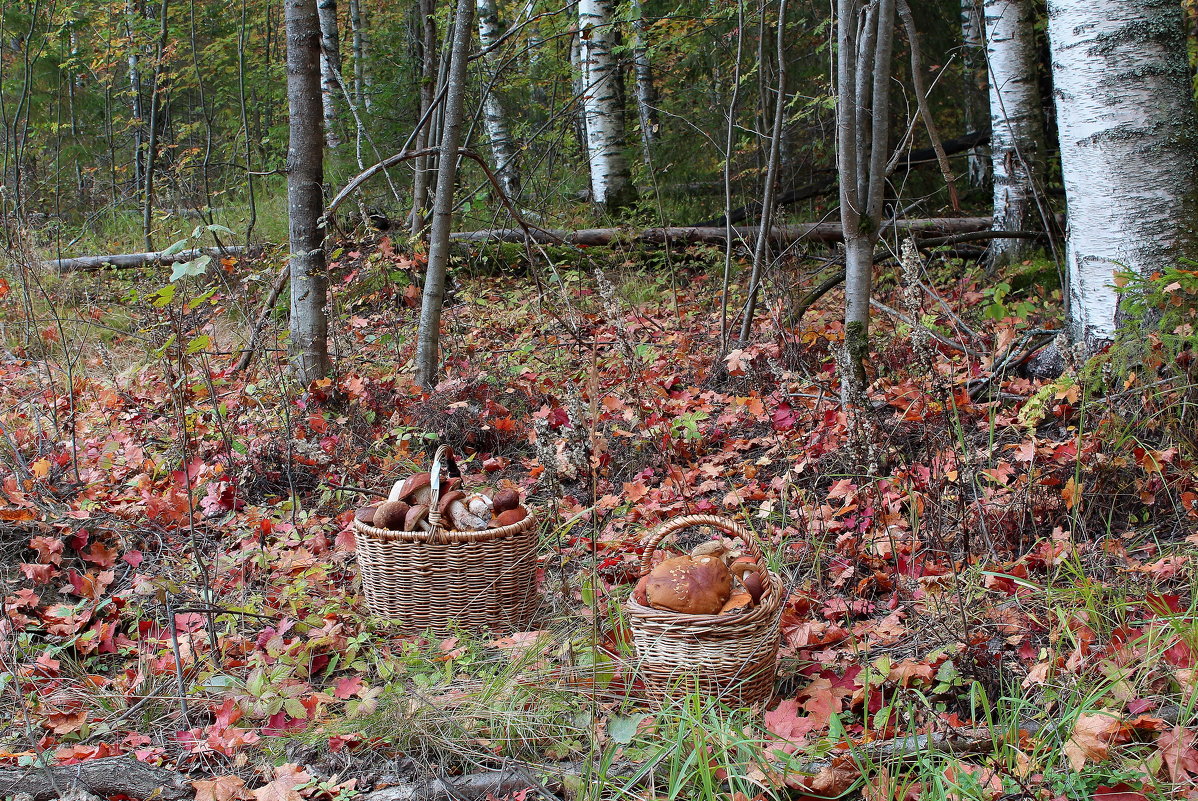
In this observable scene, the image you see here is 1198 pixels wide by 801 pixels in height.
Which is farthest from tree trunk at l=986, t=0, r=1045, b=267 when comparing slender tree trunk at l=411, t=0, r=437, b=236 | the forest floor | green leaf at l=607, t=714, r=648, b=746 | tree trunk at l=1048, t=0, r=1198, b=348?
green leaf at l=607, t=714, r=648, b=746

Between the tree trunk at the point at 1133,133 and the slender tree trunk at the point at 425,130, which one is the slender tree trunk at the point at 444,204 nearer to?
the slender tree trunk at the point at 425,130

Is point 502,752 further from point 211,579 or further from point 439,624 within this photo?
point 211,579

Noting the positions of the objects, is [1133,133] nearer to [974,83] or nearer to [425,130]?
[974,83]

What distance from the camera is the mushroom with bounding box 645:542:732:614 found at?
2.26 m

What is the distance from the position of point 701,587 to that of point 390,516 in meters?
1.21

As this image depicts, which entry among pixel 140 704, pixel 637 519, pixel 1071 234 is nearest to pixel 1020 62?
pixel 1071 234

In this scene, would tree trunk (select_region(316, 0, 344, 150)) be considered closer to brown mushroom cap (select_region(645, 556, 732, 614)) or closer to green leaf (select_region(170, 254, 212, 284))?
green leaf (select_region(170, 254, 212, 284))

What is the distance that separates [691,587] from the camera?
2266mm

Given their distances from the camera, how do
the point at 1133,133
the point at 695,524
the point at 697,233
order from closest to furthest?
the point at 695,524, the point at 1133,133, the point at 697,233

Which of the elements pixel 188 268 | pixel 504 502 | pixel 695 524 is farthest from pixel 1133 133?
pixel 188 268

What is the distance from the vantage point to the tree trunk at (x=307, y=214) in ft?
16.5

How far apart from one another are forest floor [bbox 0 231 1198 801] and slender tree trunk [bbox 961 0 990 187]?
2.93m

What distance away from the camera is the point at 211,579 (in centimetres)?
332

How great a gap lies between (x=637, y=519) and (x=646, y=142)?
17.4 feet
